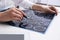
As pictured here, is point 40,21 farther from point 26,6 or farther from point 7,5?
point 7,5

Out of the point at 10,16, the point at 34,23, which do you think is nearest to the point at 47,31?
the point at 34,23

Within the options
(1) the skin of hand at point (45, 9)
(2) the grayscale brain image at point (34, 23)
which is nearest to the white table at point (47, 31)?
(2) the grayscale brain image at point (34, 23)

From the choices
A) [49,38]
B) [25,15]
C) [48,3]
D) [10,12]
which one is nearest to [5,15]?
[10,12]

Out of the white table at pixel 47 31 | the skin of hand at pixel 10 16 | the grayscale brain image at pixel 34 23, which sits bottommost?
the white table at pixel 47 31

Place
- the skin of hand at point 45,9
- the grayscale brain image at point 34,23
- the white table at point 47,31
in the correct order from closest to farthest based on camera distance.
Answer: the white table at point 47,31, the grayscale brain image at point 34,23, the skin of hand at point 45,9

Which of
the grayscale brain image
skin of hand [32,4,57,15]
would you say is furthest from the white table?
skin of hand [32,4,57,15]

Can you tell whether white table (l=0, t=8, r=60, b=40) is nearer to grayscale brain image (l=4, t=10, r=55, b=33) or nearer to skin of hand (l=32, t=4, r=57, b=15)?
grayscale brain image (l=4, t=10, r=55, b=33)

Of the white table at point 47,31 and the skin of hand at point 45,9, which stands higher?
the skin of hand at point 45,9

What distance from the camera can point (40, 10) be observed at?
3.37 feet

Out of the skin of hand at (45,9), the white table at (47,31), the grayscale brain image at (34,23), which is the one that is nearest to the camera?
the white table at (47,31)

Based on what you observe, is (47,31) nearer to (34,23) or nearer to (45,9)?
(34,23)

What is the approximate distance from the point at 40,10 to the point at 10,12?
31 cm

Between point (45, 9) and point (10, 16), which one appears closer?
point (10, 16)

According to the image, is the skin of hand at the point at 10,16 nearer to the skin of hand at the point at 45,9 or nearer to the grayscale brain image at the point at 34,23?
the grayscale brain image at the point at 34,23
